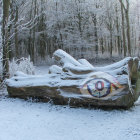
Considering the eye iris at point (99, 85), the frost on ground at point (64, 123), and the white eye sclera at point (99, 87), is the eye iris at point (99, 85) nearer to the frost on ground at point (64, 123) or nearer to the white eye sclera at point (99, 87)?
the white eye sclera at point (99, 87)

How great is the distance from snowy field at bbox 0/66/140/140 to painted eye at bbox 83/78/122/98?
0.37m

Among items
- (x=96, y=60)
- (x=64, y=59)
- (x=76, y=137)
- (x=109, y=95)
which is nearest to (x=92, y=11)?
(x=96, y=60)

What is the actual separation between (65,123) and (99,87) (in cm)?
108

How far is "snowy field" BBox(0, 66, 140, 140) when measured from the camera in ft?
9.52

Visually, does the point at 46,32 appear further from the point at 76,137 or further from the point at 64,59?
the point at 76,137

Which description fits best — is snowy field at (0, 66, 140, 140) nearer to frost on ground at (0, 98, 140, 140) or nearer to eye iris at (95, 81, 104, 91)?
frost on ground at (0, 98, 140, 140)

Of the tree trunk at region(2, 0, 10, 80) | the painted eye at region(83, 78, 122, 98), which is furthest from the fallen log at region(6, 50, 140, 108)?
the tree trunk at region(2, 0, 10, 80)

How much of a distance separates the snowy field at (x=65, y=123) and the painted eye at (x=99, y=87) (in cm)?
37

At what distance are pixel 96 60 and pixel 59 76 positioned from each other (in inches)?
569

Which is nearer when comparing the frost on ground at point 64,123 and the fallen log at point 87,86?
the frost on ground at point 64,123

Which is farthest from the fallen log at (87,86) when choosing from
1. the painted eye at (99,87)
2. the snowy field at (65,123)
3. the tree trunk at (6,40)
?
the tree trunk at (6,40)

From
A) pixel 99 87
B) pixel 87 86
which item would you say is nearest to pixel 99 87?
pixel 99 87

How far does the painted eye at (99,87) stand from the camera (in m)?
3.90

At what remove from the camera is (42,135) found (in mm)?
2938
